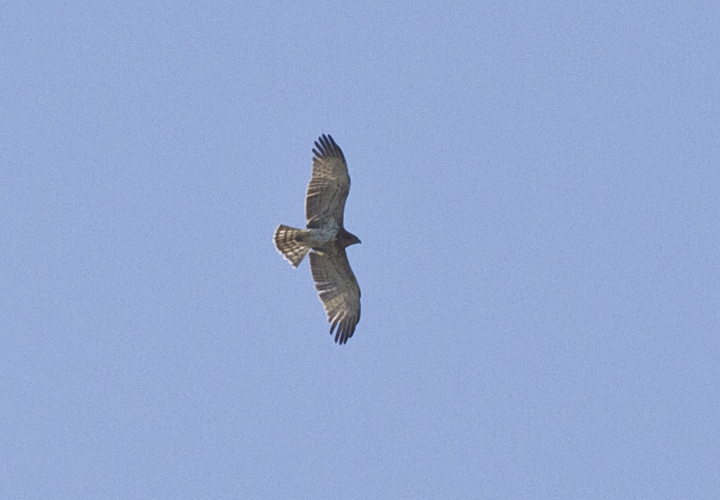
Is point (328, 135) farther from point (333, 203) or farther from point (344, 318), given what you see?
point (344, 318)

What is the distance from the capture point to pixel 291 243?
31141 mm

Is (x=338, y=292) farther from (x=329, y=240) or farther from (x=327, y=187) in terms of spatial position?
(x=327, y=187)

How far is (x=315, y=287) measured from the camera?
32.0m

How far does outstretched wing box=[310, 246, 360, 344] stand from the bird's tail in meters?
0.56

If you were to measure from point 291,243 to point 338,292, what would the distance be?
56.1 inches

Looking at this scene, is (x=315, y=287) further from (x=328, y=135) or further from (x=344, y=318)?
(x=328, y=135)

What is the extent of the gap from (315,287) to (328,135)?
9.56ft

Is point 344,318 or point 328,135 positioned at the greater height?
point 328,135

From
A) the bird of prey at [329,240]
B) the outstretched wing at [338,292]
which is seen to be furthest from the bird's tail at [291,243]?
the outstretched wing at [338,292]

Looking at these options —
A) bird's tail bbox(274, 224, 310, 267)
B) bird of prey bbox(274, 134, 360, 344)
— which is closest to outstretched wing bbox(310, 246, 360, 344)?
bird of prey bbox(274, 134, 360, 344)

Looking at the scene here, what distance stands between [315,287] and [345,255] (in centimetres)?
86

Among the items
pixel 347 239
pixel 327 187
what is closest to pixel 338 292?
pixel 347 239

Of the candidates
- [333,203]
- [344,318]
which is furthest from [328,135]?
[344,318]

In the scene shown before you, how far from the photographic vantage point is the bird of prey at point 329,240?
101 ft
